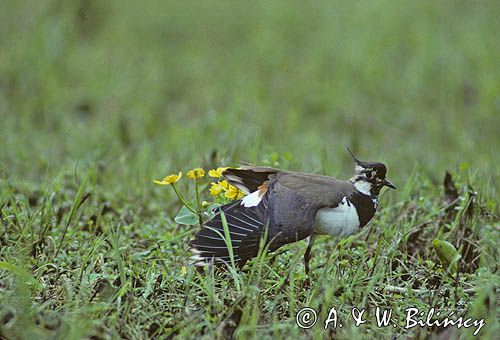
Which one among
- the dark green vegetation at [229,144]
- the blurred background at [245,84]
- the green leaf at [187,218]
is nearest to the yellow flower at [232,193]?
the green leaf at [187,218]

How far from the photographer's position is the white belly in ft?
10.7

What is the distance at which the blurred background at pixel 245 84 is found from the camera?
568cm

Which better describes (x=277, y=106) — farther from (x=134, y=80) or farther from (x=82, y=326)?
(x=82, y=326)

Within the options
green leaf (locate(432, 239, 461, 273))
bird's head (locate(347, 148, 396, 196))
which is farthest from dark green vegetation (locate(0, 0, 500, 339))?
bird's head (locate(347, 148, 396, 196))

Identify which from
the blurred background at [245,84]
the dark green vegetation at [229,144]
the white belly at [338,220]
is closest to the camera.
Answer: the dark green vegetation at [229,144]

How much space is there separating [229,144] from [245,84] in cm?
221

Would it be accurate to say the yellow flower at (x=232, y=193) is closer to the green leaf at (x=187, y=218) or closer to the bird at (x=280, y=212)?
the bird at (x=280, y=212)

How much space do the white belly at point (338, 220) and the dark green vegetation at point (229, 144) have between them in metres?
0.15

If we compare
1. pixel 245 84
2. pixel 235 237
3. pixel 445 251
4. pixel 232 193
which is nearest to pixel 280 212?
pixel 235 237

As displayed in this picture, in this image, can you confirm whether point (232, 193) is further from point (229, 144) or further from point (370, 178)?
point (229, 144)

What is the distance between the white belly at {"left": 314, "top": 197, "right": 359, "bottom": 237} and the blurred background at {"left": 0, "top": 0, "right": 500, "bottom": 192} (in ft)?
4.71

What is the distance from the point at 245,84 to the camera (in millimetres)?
7121

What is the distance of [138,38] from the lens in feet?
26.2

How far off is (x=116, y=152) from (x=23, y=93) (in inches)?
59.9
